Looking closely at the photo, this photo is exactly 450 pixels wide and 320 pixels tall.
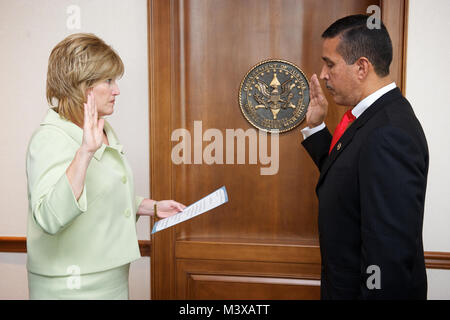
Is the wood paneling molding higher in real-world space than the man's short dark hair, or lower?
lower

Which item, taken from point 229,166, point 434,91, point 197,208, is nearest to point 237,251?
point 229,166

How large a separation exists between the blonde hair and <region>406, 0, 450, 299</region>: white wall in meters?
1.62

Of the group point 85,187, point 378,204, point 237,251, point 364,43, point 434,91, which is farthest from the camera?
point 237,251

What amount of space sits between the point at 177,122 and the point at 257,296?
1.19 metres

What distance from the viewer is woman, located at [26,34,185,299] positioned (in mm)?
1286

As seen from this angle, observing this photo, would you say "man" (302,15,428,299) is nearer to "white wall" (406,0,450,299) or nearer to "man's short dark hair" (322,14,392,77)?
"man's short dark hair" (322,14,392,77)

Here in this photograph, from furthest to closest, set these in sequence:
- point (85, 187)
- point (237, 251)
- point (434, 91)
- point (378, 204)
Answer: point (237, 251) < point (434, 91) < point (85, 187) < point (378, 204)

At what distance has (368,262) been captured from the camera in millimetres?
1169

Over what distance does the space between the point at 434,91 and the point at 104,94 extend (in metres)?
1.73

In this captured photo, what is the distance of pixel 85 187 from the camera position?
4.18 ft

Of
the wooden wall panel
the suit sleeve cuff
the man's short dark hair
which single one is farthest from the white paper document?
the wooden wall panel

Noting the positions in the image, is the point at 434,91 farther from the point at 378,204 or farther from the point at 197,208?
the point at 197,208
